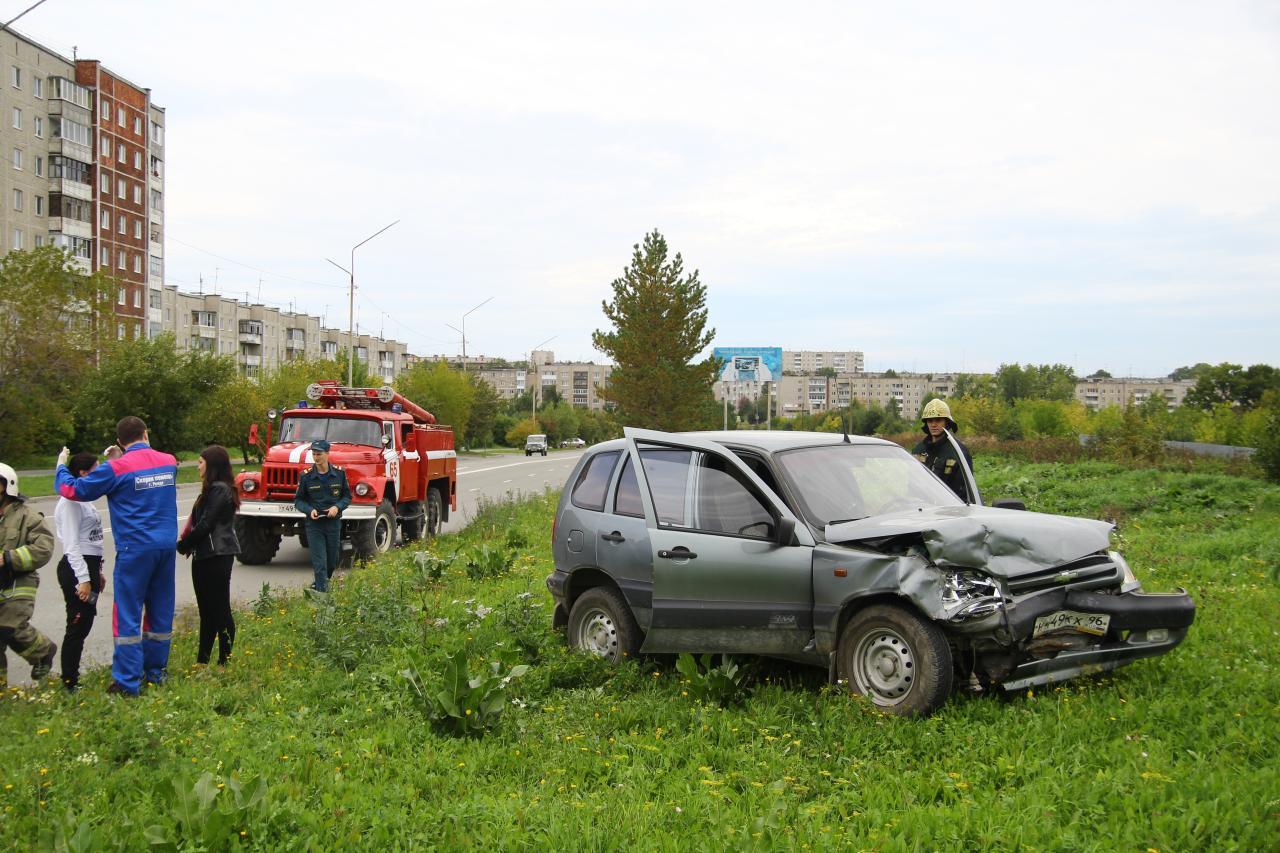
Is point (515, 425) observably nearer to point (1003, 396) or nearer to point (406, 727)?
point (1003, 396)

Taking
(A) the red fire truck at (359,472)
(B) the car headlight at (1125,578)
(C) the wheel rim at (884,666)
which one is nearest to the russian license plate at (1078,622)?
(B) the car headlight at (1125,578)

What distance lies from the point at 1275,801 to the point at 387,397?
14325 mm

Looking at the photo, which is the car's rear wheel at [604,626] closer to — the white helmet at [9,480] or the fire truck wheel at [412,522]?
the white helmet at [9,480]

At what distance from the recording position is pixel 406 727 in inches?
236

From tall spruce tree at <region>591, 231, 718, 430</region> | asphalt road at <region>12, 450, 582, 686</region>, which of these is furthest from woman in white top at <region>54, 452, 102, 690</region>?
tall spruce tree at <region>591, 231, 718, 430</region>

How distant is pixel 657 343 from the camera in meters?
33.7

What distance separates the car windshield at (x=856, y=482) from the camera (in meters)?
6.49

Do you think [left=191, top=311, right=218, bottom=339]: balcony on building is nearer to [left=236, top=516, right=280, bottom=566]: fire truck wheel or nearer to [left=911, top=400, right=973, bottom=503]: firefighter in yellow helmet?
[left=236, top=516, right=280, bottom=566]: fire truck wheel

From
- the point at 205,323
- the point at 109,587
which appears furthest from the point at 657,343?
the point at 205,323

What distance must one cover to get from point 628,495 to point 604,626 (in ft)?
3.16

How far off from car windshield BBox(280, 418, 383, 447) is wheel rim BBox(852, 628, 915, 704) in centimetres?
1145

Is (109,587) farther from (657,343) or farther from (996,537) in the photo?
(657,343)

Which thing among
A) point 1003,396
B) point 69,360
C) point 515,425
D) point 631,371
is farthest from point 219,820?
point 1003,396

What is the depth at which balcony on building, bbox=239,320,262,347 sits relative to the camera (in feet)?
352
